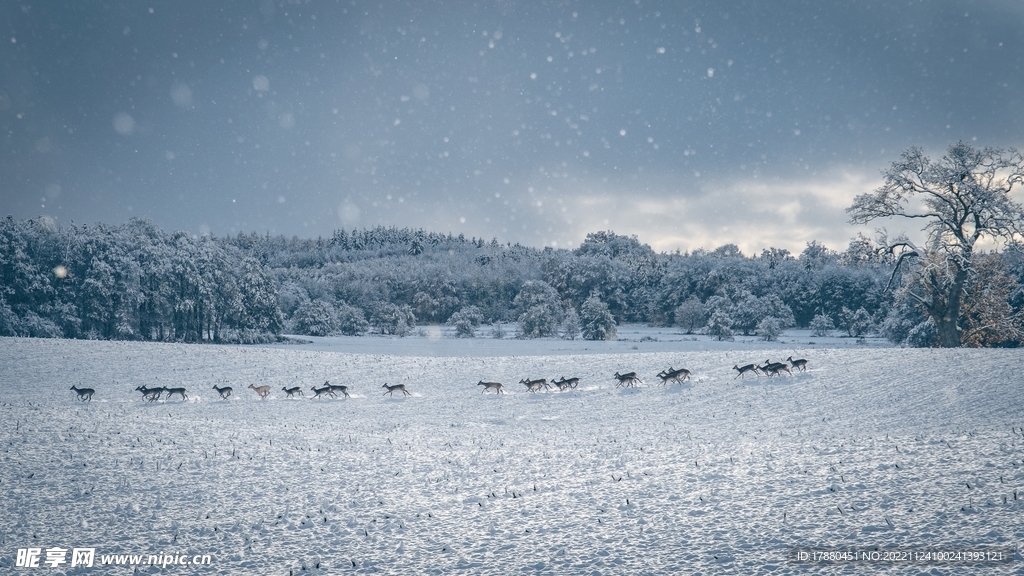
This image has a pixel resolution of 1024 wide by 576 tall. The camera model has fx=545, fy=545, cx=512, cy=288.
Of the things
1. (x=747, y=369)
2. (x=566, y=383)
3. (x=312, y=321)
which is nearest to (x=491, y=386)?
(x=566, y=383)

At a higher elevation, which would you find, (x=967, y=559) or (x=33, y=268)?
(x=33, y=268)

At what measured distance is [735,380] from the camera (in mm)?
23297

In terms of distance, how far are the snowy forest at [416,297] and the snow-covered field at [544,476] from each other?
66.9 feet

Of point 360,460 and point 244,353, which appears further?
point 244,353

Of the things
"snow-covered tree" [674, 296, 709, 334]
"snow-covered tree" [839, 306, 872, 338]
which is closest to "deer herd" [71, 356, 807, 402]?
"snow-covered tree" [839, 306, 872, 338]

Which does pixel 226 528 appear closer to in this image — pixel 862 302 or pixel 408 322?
pixel 408 322

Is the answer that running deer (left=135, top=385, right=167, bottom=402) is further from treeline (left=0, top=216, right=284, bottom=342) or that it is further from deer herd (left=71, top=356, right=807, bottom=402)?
treeline (left=0, top=216, right=284, bottom=342)

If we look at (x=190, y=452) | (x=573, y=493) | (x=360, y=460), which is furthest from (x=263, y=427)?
(x=573, y=493)

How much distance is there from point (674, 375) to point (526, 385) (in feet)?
21.8

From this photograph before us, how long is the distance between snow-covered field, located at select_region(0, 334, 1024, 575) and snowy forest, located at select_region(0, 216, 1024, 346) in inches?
802

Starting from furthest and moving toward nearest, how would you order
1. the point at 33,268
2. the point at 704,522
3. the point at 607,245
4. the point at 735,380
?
the point at 607,245 < the point at 33,268 < the point at 735,380 < the point at 704,522

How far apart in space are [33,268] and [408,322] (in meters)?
44.1

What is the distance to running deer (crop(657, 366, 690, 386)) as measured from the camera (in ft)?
77.8

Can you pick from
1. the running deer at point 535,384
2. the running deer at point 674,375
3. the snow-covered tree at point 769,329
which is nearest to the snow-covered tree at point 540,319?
the snow-covered tree at point 769,329
